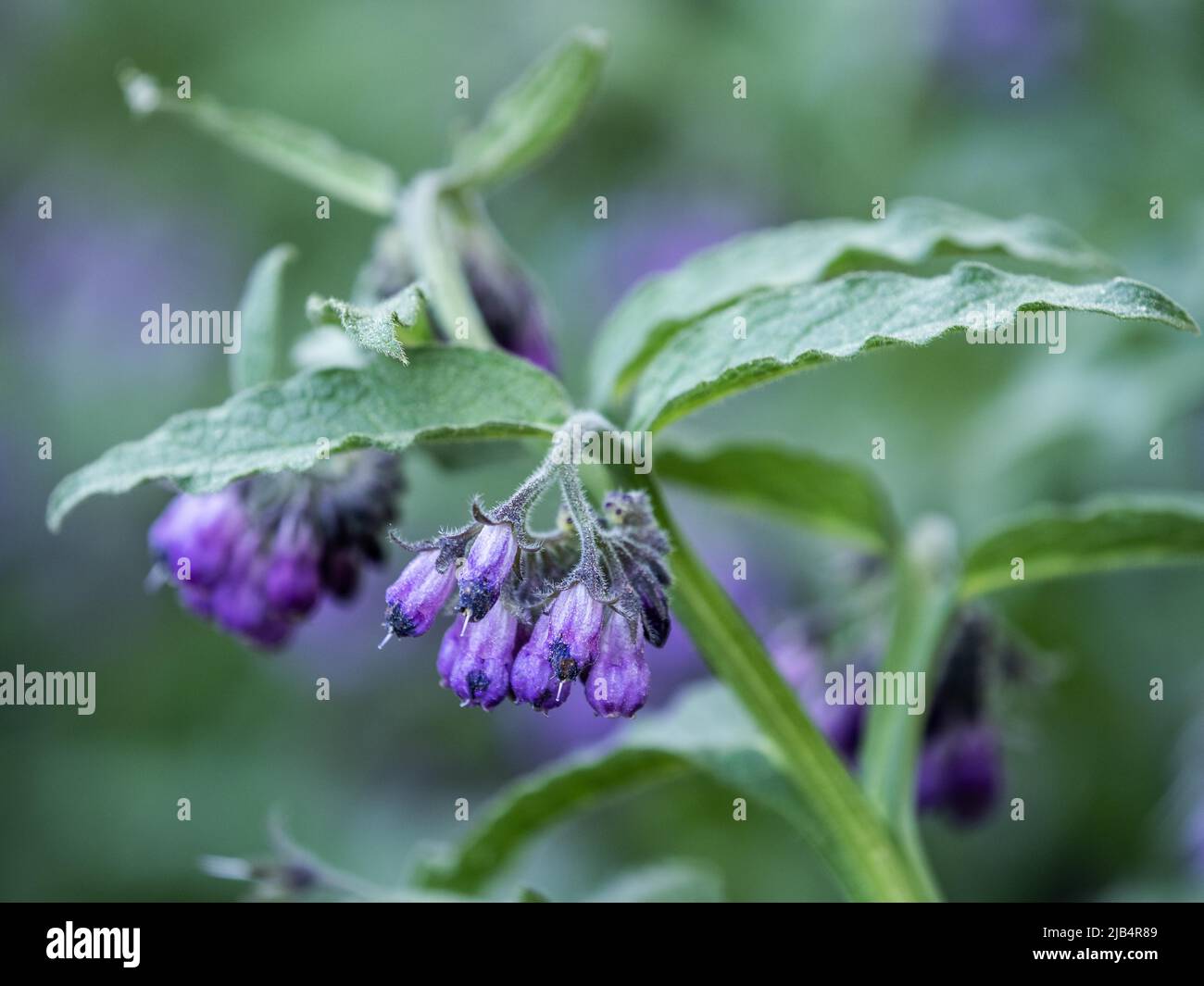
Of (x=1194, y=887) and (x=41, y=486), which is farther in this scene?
(x=41, y=486)

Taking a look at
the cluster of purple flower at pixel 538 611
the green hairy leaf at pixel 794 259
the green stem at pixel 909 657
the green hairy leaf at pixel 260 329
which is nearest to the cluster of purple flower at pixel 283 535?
the green hairy leaf at pixel 260 329

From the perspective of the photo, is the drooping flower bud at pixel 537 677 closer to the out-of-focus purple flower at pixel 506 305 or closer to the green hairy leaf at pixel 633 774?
the green hairy leaf at pixel 633 774

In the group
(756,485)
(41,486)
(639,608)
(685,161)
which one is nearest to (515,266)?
(756,485)

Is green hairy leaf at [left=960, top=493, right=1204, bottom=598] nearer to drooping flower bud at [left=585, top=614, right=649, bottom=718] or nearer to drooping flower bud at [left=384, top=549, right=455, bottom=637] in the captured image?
drooping flower bud at [left=585, top=614, right=649, bottom=718]

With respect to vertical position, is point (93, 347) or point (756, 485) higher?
point (93, 347)

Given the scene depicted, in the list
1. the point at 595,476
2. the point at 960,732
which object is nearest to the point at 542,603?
the point at 595,476

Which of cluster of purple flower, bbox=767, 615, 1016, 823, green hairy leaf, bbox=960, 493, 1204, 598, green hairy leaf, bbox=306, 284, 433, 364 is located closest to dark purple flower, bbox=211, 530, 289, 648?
green hairy leaf, bbox=306, 284, 433, 364
